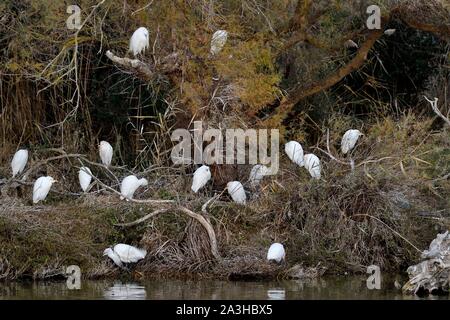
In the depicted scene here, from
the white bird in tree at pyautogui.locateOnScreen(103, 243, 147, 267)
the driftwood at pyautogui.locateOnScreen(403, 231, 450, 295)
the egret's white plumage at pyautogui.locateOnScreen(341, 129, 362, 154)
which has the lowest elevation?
the driftwood at pyautogui.locateOnScreen(403, 231, 450, 295)

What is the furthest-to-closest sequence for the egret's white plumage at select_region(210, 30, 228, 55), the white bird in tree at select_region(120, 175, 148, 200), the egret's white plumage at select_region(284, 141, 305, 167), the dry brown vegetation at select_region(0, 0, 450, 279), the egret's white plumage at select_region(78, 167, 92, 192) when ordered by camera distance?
1. the egret's white plumage at select_region(284, 141, 305, 167)
2. the egret's white plumage at select_region(78, 167, 92, 192)
3. the white bird in tree at select_region(120, 175, 148, 200)
4. the egret's white plumage at select_region(210, 30, 228, 55)
5. the dry brown vegetation at select_region(0, 0, 450, 279)

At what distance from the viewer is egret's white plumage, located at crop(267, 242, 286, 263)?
1180cm

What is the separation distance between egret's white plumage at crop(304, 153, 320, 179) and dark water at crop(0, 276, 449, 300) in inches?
50.6

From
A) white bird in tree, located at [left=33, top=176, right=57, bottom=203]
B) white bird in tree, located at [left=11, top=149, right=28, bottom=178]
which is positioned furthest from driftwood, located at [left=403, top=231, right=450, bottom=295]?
white bird in tree, located at [left=11, top=149, right=28, bottom=178]

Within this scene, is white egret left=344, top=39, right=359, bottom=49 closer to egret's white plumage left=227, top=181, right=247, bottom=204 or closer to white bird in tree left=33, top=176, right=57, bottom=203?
egret's white plumage left=227, top=181, right=247, bottom=204

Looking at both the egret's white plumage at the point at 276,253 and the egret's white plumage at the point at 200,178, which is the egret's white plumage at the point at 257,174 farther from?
the egret's white plumage at the point at 276,253

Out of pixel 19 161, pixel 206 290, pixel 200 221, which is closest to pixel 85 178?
pixel 19 161

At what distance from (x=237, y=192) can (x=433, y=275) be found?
2845mm

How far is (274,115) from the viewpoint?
13477 mm

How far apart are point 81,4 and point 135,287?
3423mm

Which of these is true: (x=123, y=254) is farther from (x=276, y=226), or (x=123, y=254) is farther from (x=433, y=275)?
(x=433, y=275)

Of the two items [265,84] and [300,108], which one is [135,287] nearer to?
[265,84]

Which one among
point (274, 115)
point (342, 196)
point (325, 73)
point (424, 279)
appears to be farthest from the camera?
point (325, 73)
